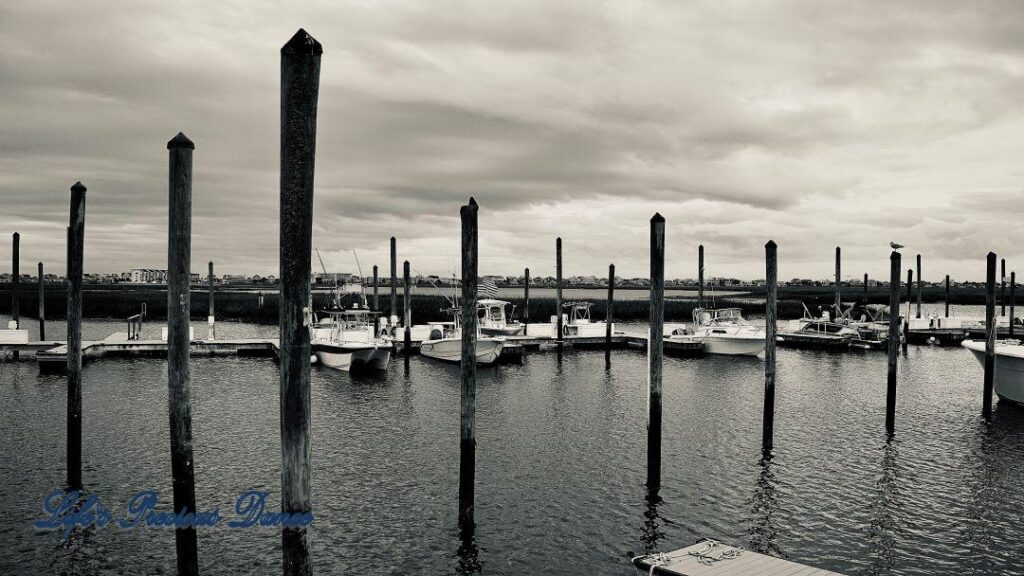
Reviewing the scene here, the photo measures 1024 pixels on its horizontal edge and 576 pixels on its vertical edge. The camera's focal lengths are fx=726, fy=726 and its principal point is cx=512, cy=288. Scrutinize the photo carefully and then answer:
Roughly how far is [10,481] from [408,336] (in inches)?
1028

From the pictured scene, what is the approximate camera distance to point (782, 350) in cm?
5266

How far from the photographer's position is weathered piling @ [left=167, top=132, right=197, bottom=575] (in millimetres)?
10516

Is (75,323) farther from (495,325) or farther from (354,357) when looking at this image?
(495,325)

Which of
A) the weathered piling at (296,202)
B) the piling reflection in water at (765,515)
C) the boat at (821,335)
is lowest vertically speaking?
the piling reflection in water at (765,515)

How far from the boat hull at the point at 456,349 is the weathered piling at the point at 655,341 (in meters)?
23.6

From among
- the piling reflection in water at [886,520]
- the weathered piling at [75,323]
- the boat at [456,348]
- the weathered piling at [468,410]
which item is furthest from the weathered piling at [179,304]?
the boat at [456,348]

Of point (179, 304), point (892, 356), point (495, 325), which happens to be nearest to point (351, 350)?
point (495, 325)

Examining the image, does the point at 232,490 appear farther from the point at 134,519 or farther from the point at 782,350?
the point at 782,350

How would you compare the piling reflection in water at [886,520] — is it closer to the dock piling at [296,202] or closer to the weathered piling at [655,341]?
the weathered piling at [655,341]

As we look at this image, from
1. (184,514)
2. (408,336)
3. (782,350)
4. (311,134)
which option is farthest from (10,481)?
(782,350)

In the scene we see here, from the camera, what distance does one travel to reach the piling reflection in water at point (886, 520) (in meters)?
13.4

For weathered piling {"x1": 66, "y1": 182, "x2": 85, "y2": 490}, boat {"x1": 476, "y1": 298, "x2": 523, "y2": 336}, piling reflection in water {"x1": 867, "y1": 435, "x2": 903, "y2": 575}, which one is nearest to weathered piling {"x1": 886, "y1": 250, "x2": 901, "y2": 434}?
piling reflection in water {"x1": 867, "y1": 435, "x2": 903, "y2": 575}

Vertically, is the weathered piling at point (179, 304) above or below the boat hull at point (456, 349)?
above

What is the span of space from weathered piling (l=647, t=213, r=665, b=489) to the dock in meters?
5.22
